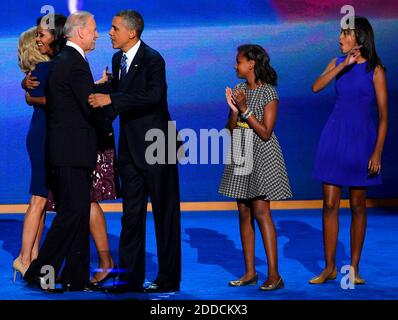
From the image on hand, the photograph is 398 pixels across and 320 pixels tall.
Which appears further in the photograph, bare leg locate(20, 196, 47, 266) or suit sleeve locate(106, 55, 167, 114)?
bare leg locate(20, 196, 47, 266)

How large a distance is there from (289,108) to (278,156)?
11.1ft

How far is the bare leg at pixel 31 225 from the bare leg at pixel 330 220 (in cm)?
157


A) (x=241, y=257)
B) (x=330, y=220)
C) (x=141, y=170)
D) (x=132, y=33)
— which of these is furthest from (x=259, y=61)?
(x=241, y=257)

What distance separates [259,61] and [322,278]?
1220mm

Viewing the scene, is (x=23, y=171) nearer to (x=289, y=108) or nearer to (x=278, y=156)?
(x=289, y=108)

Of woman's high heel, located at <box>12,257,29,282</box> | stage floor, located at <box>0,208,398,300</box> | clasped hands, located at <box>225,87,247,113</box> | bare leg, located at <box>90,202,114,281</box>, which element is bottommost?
stage floor, located at <box>0,208,398,300</box>

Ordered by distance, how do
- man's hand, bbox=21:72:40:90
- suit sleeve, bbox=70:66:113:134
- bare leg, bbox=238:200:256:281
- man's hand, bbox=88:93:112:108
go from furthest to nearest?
man's hand, bbox=21:72:40:90
bare leg, bbox=238:200:256:281
suit sleeve, bbox=70:66:113:134
man's hand, bbox=88:93:112:108

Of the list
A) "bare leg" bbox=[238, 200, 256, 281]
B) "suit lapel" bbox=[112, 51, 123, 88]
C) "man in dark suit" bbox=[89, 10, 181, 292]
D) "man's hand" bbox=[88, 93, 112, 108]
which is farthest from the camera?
"bare leg" bbox=[238, 200, 256, 281]

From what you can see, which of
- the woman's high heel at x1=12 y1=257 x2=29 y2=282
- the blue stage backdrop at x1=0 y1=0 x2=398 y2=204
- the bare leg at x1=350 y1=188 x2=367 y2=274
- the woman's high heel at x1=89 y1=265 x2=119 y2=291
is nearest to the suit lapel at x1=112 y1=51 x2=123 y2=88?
the woman's high heel at x1=89 y1=265 x2=119 y2=291

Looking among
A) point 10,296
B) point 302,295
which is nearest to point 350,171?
point 302,295

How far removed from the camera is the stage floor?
204 inches

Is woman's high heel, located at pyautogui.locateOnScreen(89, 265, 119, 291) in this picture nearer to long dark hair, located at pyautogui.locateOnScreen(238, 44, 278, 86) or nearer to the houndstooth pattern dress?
the houndstooth pattern dress

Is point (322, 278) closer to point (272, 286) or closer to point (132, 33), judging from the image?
point (272, 286)

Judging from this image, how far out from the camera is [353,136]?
18.0ft
